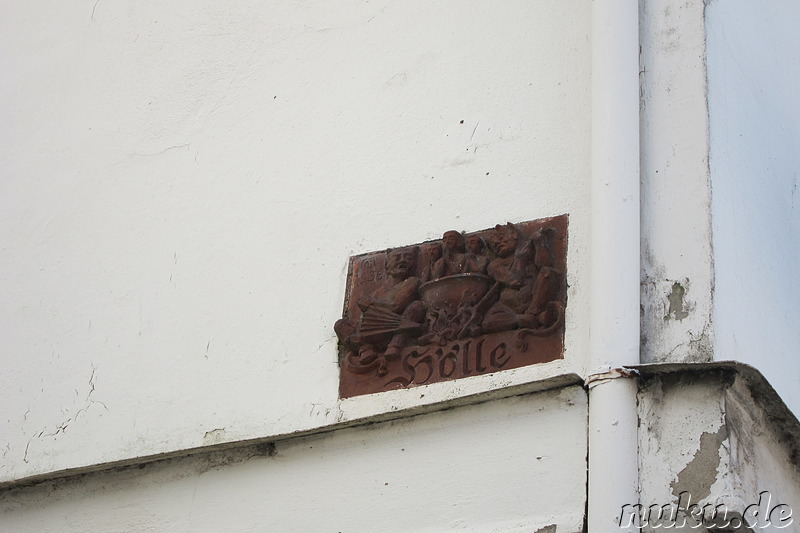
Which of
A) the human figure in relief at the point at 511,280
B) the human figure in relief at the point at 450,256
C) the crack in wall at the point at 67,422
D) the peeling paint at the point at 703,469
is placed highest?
the human figure in relief at the point at 450,256

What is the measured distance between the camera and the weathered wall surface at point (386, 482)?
3.50 meters

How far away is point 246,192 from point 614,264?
4.58ft

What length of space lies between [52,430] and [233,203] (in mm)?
890

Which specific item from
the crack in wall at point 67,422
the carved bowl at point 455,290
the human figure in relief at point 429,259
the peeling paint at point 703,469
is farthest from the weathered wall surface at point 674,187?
the crack in wall at point 67,422

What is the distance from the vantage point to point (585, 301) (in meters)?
3.63

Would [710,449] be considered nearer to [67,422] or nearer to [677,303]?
[677,303]

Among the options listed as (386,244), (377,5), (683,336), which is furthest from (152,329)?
(683,336)

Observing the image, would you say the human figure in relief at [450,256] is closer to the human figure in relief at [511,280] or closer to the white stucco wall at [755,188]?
the human figure in relief at [511,280]

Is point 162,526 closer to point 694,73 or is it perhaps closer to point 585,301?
point 585,301

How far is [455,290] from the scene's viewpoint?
383 cm

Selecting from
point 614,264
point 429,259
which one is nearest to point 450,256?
point 429,259

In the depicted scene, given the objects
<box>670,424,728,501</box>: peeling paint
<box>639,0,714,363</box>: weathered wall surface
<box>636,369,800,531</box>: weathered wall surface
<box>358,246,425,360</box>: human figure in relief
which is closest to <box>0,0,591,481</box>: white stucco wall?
<box>358,246,425,360</box>: human figure in relief

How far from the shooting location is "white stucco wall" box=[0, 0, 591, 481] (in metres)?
4.00

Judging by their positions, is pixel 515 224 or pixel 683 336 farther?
pixel 515 224
